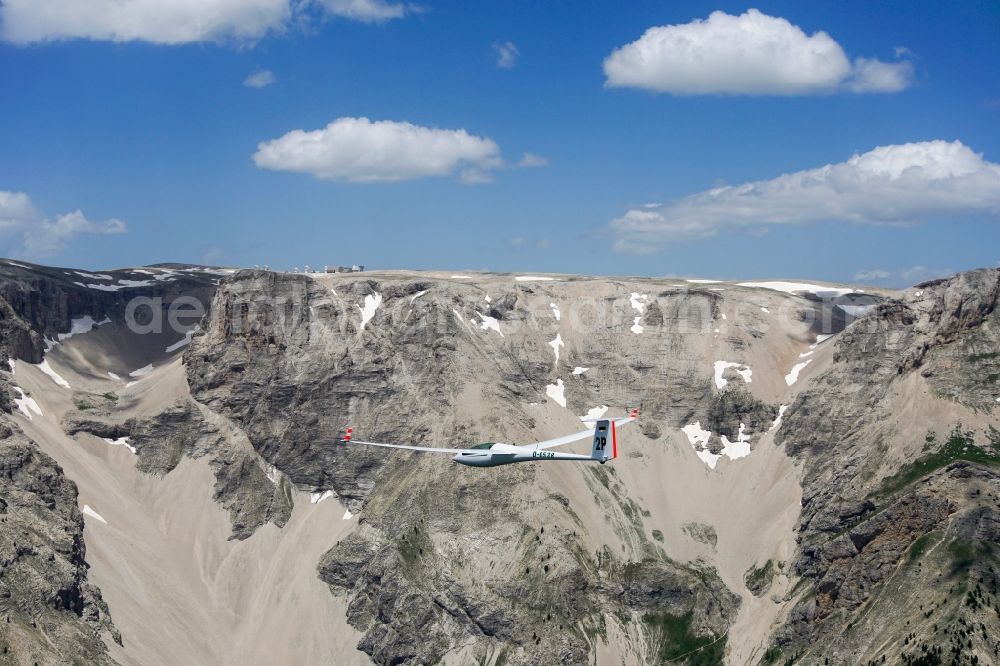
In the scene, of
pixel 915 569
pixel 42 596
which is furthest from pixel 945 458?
pixel 42 596

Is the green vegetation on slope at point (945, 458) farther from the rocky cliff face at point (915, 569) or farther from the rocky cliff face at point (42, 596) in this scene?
the rocky cliff face at point (42, 596)

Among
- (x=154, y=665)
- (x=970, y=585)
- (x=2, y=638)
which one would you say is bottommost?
(x=154, y=665)

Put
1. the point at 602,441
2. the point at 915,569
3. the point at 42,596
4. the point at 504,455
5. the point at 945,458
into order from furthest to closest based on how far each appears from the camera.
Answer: the point at 945,458
the point at 42,596
the point at 915,569
the point at 504,455
the point at 602,441

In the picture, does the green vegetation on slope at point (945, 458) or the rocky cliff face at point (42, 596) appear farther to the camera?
the green vegetation on slope at point (945, 458)

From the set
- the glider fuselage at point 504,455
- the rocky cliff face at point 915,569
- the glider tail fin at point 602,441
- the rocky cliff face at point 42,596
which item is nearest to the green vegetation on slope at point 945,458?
the rocky cliff face at point 915,569

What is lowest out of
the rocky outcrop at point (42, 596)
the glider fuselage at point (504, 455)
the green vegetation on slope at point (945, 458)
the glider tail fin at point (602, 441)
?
the rocky outcrop at point (42, 596)

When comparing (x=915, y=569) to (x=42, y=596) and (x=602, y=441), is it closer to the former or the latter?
(x=602, y=441)

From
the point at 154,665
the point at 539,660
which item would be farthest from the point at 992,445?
the point at 154,665

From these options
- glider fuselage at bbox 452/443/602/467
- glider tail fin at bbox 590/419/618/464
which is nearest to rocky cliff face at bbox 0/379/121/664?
glider fuselage at bbox 452/443/602/467

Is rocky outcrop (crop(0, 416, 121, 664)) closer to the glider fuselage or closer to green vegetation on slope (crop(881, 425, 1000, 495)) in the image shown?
the glider fuselage

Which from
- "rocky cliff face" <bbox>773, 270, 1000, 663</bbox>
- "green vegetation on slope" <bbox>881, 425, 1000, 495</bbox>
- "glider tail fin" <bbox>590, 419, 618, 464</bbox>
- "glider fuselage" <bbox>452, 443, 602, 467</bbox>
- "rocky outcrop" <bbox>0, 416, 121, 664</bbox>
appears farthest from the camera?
"green vegetation on slope" <bbox>881, 425, 1000, 495</bbox>

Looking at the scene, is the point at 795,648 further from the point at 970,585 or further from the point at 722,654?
the point at 970,585
